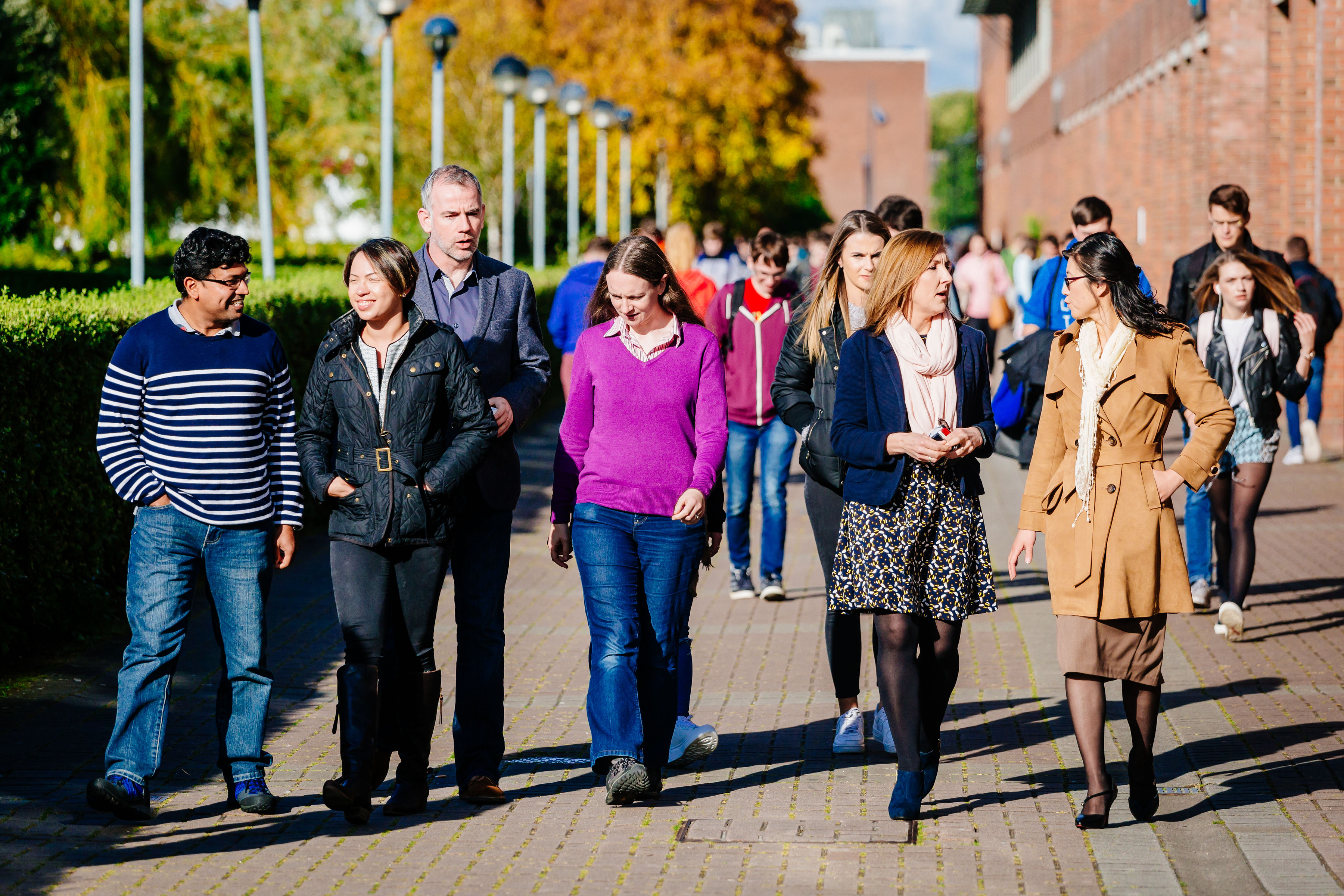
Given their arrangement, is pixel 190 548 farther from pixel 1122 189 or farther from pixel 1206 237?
pixel 1122 189

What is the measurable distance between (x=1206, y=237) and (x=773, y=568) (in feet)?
44.6

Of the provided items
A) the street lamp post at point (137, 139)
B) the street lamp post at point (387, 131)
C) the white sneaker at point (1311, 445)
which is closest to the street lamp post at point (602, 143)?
the street lamp post at point (387, 131)

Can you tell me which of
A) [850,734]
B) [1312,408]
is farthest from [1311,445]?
[850,734]

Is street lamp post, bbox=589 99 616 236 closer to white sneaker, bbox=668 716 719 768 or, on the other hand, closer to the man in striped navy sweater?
white sneaker, bbox=668 716 719 768

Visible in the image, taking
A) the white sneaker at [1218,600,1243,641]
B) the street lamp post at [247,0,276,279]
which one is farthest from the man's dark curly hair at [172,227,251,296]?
the street lamp post at [247,0,276,279]

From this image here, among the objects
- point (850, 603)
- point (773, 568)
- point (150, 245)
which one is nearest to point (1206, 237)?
point (773, 568)

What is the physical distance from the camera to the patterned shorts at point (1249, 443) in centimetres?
798

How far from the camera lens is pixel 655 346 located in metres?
5.36

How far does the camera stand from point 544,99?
22297mm

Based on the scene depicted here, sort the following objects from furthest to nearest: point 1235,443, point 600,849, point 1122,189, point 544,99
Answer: point 1122,189, point 544,99, point 1235,443, point 600,849

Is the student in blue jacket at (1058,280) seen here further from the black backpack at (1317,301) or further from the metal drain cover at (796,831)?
the black backpack at (1317,301)

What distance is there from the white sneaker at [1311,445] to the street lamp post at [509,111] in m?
7.58

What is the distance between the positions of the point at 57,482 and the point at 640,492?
11.4 ft

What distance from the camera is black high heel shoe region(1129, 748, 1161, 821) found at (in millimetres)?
5156
